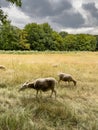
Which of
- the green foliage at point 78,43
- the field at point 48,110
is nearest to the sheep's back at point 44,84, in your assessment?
the field at point 48,110

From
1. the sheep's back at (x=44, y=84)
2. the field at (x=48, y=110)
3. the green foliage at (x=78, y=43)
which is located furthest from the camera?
the green foliage at (x=78, y=43)

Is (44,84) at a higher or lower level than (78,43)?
higher

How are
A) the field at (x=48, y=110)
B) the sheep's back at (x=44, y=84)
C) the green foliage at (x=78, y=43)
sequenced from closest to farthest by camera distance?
the field at (x=48, y=110) → the sheep's back at (x=44, y=84) → the green foliage at (x=78, y=43)

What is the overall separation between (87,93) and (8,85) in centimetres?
378

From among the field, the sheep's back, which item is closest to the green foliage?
the field

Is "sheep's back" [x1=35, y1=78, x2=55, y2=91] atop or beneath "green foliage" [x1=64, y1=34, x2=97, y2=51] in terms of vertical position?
atop

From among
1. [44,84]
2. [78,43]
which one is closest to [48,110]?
[44,84]

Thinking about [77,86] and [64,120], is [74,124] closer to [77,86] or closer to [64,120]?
[64,120]

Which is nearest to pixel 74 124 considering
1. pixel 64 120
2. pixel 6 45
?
pixel 64 120

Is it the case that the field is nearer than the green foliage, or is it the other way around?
the field

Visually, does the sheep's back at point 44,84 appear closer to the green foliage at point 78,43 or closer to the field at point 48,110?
the field at point 48,110

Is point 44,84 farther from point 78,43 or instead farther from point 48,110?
point 78,43

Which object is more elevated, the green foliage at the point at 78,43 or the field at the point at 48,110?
the field at the point at 48,110

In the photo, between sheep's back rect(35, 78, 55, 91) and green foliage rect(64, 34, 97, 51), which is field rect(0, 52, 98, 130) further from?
green foliage rect(64, 34, 97, 51)
